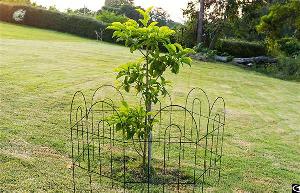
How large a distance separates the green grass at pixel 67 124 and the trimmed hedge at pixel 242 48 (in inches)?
579

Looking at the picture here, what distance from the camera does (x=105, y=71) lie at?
1725cm

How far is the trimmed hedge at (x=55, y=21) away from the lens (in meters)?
38.2

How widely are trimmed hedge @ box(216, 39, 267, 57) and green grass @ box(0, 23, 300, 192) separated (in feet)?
48.3

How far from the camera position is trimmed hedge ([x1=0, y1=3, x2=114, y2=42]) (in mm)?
38200

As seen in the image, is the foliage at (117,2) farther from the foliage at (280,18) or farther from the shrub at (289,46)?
the foliage at (280,18)

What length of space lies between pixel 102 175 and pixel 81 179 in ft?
1.14

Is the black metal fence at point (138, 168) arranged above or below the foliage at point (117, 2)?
below

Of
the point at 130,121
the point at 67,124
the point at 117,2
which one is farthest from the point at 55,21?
the point at 130,121

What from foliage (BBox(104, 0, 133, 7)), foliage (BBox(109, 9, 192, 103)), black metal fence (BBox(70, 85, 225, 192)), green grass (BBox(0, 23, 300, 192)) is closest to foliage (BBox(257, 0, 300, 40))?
green grass (BBox(0, 23, 300, 192))

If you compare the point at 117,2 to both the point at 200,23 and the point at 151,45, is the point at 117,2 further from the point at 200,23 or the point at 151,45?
the point at 151,45

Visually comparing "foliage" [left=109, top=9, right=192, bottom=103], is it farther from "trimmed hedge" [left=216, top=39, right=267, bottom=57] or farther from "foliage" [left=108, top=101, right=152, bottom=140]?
"trimmed hedge" [left=216, top=39, right=267, bottom=57]

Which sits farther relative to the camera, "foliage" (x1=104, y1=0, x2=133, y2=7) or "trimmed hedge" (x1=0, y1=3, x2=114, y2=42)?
"foliage" (x1=104, y1=0, x2=133, y2=7)

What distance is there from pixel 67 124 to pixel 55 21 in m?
32.2

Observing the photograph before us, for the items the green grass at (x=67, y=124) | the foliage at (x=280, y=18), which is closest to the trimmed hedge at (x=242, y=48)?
the foliage at (x=280, y=18)
